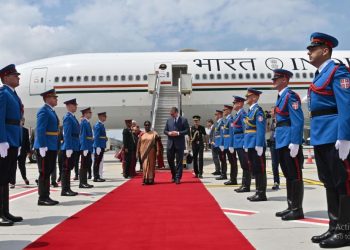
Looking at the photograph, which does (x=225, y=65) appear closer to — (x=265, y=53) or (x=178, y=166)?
(x=265, y=53)

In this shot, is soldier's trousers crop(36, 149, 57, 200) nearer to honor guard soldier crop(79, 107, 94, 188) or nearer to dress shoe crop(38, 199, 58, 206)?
dress shoe crop(38, 199, 58, 206)

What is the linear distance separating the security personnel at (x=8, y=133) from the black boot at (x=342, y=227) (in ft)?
11.4

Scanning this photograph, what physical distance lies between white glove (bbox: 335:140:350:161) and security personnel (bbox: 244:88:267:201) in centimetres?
257

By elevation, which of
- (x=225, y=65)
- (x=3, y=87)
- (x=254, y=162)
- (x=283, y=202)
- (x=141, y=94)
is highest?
(x=225, y=65)

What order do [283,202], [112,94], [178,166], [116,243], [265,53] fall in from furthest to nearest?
[265,53]
[112,94]
[178,166]
[283,202]
[116,243]

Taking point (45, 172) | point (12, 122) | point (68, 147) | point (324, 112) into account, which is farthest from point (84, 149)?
point (324, 112)

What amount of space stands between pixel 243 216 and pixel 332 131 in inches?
71.0

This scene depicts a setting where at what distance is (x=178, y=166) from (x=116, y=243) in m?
5.08

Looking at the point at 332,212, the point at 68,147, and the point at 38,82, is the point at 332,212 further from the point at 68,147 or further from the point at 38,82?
the point at 38,82

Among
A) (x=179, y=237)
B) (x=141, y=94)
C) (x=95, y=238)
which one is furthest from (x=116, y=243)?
(x=141, y=94)

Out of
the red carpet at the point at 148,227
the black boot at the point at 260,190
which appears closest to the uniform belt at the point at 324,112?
the red carpet at the point at 148,227

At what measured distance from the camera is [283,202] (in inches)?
238

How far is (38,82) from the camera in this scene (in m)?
16.6

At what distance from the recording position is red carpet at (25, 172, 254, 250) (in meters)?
3.53
